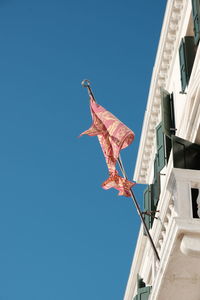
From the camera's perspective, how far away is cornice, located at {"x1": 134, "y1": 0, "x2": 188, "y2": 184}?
1750 cm

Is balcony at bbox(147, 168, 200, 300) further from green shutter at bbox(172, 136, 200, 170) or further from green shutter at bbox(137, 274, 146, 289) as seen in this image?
green shutter at bbox(137, 274, 146, 289)

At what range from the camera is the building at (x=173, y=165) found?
11.7 m

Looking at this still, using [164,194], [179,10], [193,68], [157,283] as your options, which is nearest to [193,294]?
[157,283]

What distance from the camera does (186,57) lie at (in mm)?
15812

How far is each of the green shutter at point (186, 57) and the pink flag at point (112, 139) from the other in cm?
209

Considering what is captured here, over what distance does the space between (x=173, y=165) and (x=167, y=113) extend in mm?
4253

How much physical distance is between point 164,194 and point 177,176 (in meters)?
0.87

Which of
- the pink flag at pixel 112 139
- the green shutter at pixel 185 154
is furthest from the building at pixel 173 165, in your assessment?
the pink flag at pixel 112 139

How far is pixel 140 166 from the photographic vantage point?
69.6 feet

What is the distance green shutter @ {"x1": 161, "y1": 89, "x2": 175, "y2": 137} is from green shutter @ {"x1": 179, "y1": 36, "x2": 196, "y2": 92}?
1172 mm

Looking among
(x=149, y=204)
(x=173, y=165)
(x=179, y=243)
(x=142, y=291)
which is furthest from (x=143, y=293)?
(x=179, y=243)

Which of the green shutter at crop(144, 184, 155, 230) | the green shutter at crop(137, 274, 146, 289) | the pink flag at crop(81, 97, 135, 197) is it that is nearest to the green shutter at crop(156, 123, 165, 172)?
the green shutter at crop(144, 184, 155, 230)

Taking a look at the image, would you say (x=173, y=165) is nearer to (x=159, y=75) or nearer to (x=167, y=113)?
(x=167, y=113)

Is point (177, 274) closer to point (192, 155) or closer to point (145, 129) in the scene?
point (192, 155)
